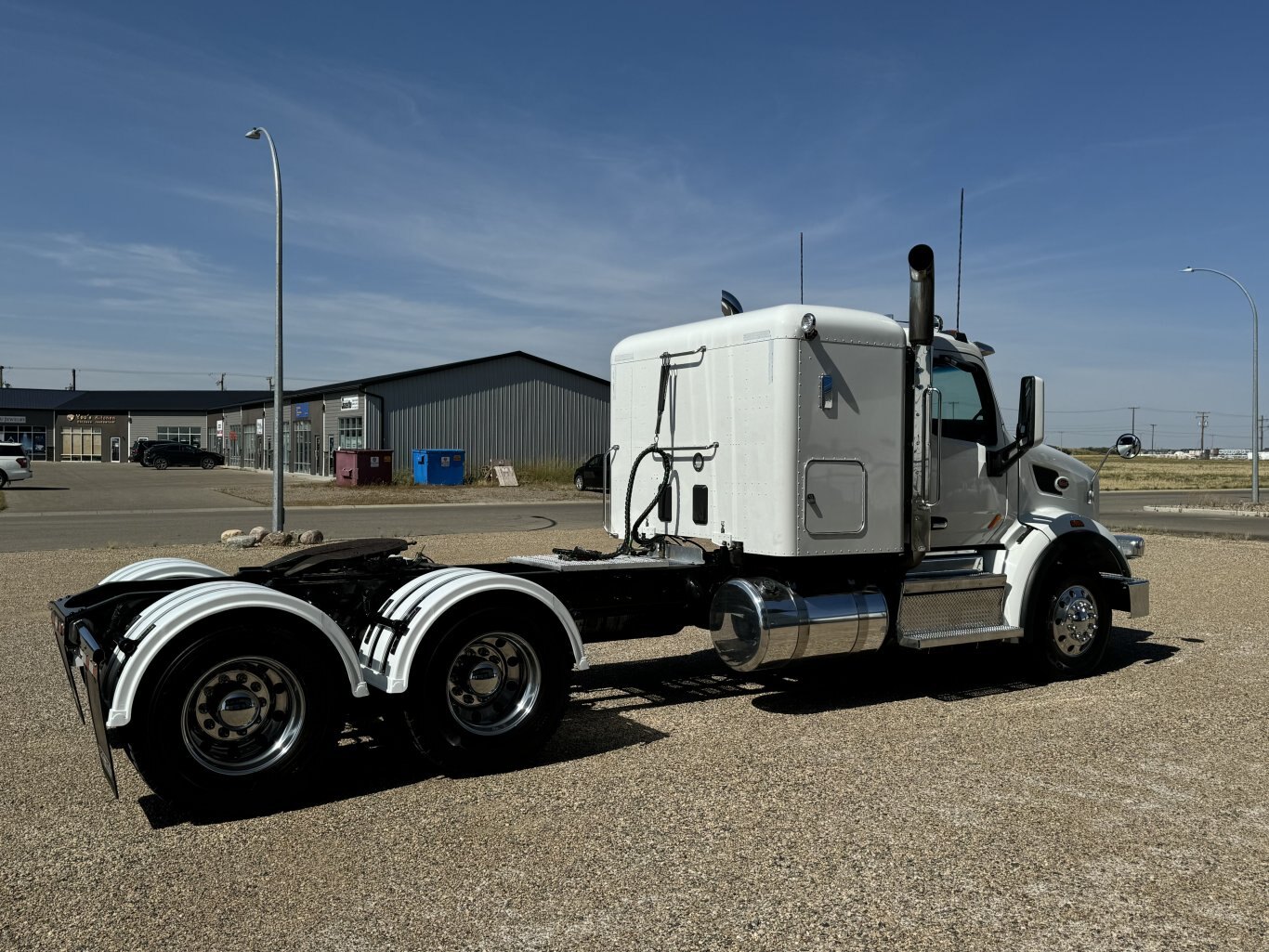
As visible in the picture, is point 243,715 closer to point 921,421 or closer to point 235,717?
point 235,717

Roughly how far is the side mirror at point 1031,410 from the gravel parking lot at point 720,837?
182 centimetres

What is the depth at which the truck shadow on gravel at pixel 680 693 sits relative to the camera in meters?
5.59

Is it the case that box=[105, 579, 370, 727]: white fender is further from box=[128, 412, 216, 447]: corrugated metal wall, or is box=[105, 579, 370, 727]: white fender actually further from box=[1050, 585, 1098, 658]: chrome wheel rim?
box=[128, 412, 216, 447]: corrugated metal wall

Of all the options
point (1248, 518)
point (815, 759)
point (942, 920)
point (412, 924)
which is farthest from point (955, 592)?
point (1248, 518)

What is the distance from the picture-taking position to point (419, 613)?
5.45 metres

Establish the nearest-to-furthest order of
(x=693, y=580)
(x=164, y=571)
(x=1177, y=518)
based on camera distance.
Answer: (x=164, y=571) < (x=693, y=580) < (x=1177, y=518)

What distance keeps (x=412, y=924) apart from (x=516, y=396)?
44290 mm

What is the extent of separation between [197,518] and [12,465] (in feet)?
62.3

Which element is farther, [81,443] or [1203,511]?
[81,443]

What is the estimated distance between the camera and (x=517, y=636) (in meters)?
5.79

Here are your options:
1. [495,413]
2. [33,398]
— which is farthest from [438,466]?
[33,398]

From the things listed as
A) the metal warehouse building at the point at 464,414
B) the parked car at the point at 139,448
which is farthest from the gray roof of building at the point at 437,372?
the parked car at the point at 139,448

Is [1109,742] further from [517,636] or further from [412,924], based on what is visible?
[412,924]

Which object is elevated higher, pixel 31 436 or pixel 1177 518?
pixel 31 436
